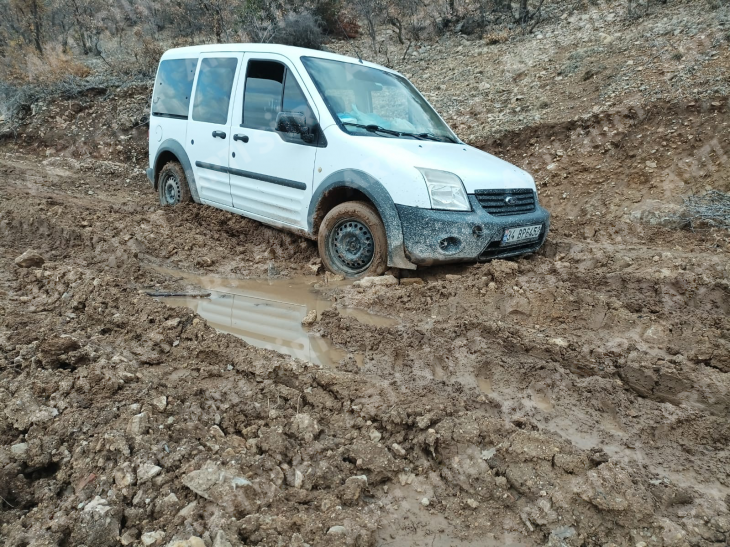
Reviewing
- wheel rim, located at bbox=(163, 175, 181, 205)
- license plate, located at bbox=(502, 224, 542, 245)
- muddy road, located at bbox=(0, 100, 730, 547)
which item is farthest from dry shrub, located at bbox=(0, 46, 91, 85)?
license plate, located at bbox=(502, 224, 542, 245)

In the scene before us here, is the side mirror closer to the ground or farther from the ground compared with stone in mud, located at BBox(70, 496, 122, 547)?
farther from the ground

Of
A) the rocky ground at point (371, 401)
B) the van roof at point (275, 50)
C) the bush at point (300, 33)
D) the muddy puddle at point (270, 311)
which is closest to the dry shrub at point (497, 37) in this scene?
the bush at point (300, 33)

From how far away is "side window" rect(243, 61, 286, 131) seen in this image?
5.02 metres

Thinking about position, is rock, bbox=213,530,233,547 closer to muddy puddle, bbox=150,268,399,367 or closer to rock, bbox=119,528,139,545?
rock, bbox=119,528,139,545

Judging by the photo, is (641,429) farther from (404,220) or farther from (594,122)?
(594,122)

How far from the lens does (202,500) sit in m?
2.05

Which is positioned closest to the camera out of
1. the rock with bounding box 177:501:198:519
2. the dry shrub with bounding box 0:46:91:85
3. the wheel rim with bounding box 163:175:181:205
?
the rock with bounding box 177:501:198:519

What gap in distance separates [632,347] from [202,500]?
8.56 ft

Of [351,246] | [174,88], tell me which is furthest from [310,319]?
[174,88]

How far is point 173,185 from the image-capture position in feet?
21.1

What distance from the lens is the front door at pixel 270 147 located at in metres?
4.84

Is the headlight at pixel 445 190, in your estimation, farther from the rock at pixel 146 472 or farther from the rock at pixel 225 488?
the rock at pixel 146 472

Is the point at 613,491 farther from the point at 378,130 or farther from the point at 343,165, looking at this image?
the point at 378,130

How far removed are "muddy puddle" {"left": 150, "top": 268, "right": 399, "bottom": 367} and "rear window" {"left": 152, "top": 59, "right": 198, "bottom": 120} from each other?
2.21m
